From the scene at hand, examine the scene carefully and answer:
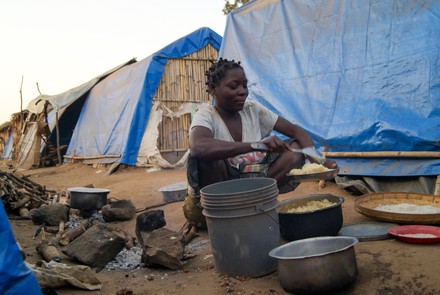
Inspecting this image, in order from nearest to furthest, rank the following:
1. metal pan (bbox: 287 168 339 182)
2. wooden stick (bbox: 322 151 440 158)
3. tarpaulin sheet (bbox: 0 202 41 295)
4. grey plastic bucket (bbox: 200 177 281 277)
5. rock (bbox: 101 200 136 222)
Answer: tarpaulin sheet (bbox: 0 202 41 295)
grey plastic bucket (bbox: 200 177 281 277)
metal pan (bbox: 287 168 339 182)
wooden stick (bbox: 322 151 440 158)
rock (bbox: 101 200 136 222)

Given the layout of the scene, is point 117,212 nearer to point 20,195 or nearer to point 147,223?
point 147,223

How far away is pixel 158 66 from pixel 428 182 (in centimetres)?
753

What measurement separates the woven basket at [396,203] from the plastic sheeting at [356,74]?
476mm

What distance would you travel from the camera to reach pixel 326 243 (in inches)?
79.0

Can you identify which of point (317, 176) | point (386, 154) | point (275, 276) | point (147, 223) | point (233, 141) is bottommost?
point (275, 276)

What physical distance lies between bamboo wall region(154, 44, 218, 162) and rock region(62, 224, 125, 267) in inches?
266

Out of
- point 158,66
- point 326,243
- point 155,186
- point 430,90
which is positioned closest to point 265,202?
point 326,243

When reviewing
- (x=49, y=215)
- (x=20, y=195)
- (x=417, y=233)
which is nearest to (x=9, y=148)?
(x=20, y=195)

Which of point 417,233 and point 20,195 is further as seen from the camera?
point 20,195

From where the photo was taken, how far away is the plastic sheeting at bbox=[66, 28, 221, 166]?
9172mm

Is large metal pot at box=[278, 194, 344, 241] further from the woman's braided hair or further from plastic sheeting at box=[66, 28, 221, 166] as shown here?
plastic sheeting at box=[66, 28, 221, 166]

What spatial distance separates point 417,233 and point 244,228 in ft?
4.14

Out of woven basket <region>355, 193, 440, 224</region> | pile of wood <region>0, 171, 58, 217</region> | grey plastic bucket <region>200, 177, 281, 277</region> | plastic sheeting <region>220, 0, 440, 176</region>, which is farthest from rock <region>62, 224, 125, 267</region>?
plastic sheeting <region>220, 0, 440, 176</region>

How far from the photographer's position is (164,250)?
8.31 ft
